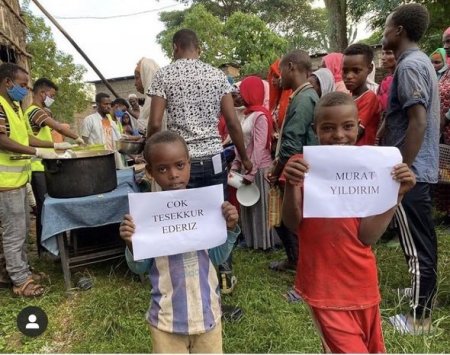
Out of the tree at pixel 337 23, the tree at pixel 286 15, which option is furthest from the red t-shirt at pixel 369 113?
the tree at pixel 286 15

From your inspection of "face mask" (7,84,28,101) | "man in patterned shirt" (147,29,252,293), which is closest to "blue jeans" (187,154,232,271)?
"man in patterned shirt" (147,29,252,293)

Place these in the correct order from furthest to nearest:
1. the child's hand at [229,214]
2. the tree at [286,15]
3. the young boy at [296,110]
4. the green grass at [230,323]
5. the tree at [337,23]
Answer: the tree at [286,15] < the tree at [337,23] < the young boy at [296,110] < the green grass at [230,323] < the child's hand at [229,214]

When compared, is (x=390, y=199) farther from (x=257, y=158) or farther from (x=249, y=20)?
(x=249, y=20)

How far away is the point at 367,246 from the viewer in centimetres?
152

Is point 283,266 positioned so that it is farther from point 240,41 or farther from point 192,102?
point 240,41

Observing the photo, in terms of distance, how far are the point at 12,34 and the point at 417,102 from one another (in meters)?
6.55

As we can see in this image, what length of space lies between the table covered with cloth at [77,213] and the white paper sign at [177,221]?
186 cm

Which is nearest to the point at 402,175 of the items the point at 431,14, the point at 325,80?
the point at 325,80

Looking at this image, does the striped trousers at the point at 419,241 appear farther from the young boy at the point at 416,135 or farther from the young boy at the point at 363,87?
the young boy at the point at 363,87

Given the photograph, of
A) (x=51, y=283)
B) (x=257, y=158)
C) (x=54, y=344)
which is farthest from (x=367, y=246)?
(x=51, y=283)

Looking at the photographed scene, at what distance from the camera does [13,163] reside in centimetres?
325

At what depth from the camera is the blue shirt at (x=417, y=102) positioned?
216 cm

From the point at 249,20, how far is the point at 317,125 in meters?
15.7

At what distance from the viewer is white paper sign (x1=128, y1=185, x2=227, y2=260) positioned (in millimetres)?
1466
